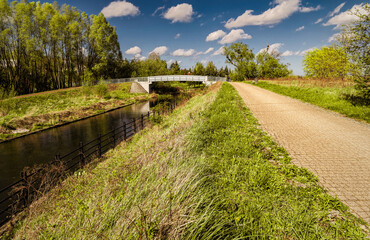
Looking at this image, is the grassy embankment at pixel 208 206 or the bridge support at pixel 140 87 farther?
the bridge support at pixel 140 87

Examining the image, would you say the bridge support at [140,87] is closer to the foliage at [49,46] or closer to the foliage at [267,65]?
the foliage at [49,46]

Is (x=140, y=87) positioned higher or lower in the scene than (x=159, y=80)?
lower

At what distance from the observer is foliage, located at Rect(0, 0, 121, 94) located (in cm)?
2652

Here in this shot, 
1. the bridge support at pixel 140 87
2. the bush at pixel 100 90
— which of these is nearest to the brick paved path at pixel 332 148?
the bush at pixel 100 90

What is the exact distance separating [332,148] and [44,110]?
80.1ft

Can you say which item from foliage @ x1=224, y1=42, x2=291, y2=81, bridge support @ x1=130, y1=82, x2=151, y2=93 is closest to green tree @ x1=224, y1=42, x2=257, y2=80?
foliage @ x1=224, y1=42, x2=291, y2=81

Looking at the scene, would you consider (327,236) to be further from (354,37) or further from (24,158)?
(24,158)

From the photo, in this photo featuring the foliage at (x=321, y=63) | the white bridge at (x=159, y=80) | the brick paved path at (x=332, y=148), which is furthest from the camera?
the white bridge at (x=159, y=80)

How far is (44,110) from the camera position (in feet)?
63.9

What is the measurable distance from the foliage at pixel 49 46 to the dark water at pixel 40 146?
14.8 m

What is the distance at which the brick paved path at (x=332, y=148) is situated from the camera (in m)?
3.51

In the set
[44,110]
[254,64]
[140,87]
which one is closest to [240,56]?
[254,64]

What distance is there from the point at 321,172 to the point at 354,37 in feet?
33.0

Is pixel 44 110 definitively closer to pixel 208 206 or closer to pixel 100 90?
pixel 100 90
